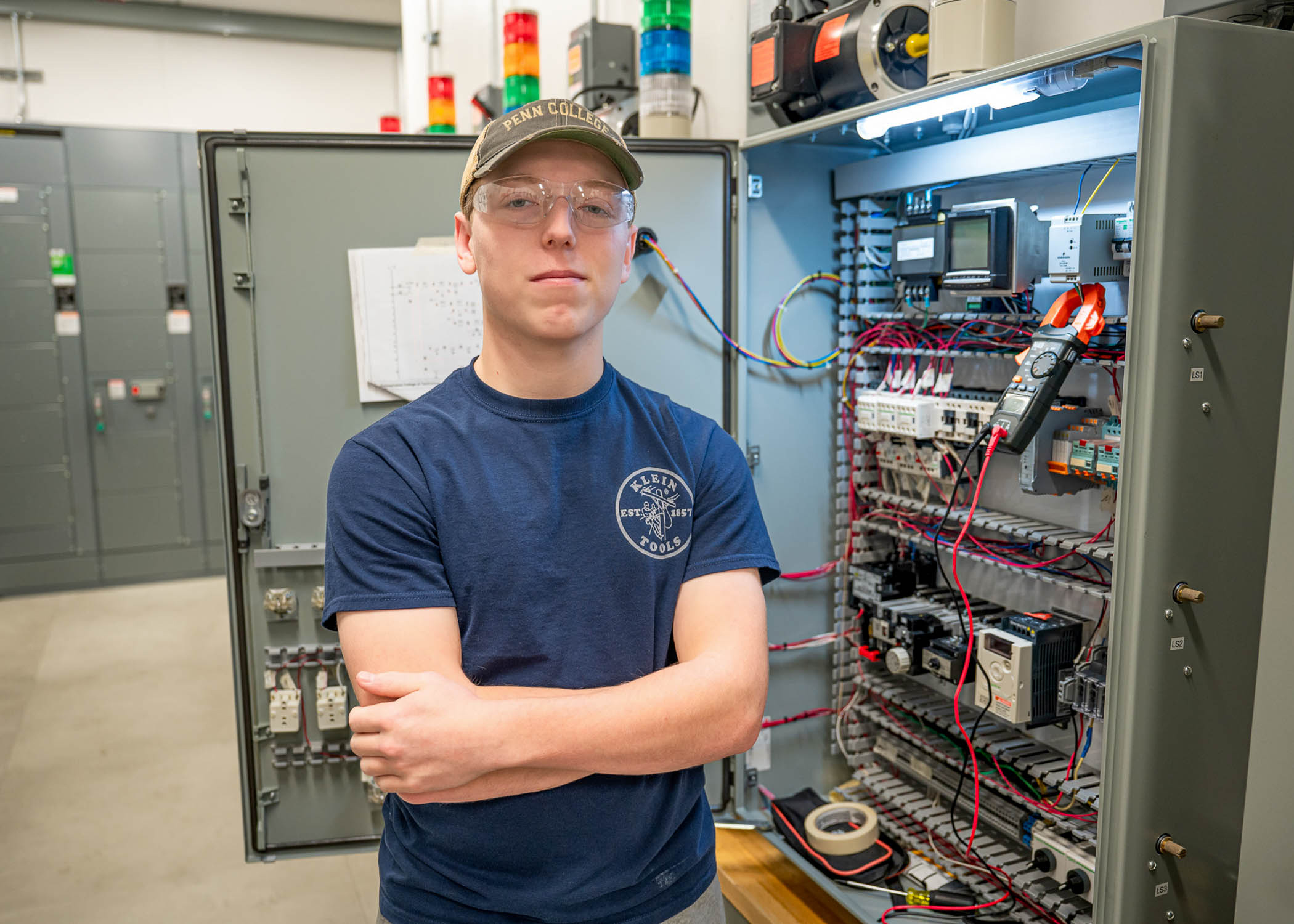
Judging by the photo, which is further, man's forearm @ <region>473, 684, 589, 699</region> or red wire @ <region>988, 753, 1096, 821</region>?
red wire @ <region>988, 753, 1096, 821</region>

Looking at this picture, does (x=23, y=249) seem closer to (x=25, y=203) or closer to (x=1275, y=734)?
(x=25, y=203)

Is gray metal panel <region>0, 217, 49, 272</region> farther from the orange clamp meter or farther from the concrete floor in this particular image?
the orange clamp meter

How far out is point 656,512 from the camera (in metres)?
1.22

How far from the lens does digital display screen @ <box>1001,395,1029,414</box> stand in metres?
1.70

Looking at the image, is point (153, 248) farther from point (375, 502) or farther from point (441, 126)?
point (375, 502)

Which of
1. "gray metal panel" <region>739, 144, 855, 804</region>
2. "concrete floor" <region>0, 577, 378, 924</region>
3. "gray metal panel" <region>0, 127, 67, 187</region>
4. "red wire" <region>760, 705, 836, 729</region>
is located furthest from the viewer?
"gray metal panel" <region>0, 127, 67, 187</region>

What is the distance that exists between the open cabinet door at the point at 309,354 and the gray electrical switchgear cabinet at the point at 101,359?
3.79m

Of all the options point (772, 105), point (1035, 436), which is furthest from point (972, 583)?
point (772, 105)

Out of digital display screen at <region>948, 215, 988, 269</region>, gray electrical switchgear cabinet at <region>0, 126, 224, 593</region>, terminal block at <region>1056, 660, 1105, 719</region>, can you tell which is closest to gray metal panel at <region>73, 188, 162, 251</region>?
gray electrical switchgear cabinet at <region>0, 126, 224, 593</region>

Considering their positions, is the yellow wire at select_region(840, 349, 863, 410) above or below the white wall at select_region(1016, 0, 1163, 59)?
below

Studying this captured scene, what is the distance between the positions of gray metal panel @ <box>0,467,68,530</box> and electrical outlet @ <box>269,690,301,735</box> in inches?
161

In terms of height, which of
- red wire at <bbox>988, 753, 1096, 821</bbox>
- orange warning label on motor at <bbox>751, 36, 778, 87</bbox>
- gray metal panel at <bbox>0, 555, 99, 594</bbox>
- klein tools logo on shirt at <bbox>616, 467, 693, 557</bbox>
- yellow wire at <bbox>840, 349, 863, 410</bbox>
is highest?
orange warning label on motor at <bbox>751, 36, 778, 87</bbox>

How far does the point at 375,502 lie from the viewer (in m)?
1.12

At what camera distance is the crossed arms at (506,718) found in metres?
1.05
